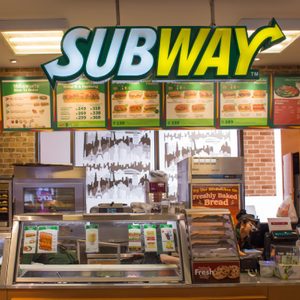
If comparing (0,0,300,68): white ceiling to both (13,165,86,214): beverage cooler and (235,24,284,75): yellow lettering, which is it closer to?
(235,24,284,75): yellow lettering

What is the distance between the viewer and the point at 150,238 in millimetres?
3871

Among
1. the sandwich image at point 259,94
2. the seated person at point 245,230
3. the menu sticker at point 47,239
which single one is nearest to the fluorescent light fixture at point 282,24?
the sandwich image at point 259,94

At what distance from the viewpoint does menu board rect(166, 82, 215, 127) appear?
250 inches

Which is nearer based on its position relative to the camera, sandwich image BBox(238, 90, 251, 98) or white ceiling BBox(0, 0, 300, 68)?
white ceiling BBox(0, 0, 300, 68)

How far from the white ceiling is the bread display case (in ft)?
6.65

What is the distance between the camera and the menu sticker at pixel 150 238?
3.82m

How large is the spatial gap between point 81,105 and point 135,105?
691 mm

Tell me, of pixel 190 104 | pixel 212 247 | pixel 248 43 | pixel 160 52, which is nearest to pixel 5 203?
pixel 190 104

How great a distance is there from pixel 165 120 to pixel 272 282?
10.3 ft

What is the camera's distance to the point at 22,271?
3684mm

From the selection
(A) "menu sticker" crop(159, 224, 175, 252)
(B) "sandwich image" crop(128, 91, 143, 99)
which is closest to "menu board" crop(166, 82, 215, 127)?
(B) "sandwich image" crop(128, 91, 143, 99)

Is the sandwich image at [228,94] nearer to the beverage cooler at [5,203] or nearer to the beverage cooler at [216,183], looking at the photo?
the beverage cooler at [216,183]

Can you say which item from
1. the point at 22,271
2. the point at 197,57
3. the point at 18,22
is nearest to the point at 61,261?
the point at 22,271

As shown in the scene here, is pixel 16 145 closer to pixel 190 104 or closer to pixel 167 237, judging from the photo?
pixel 190 104
